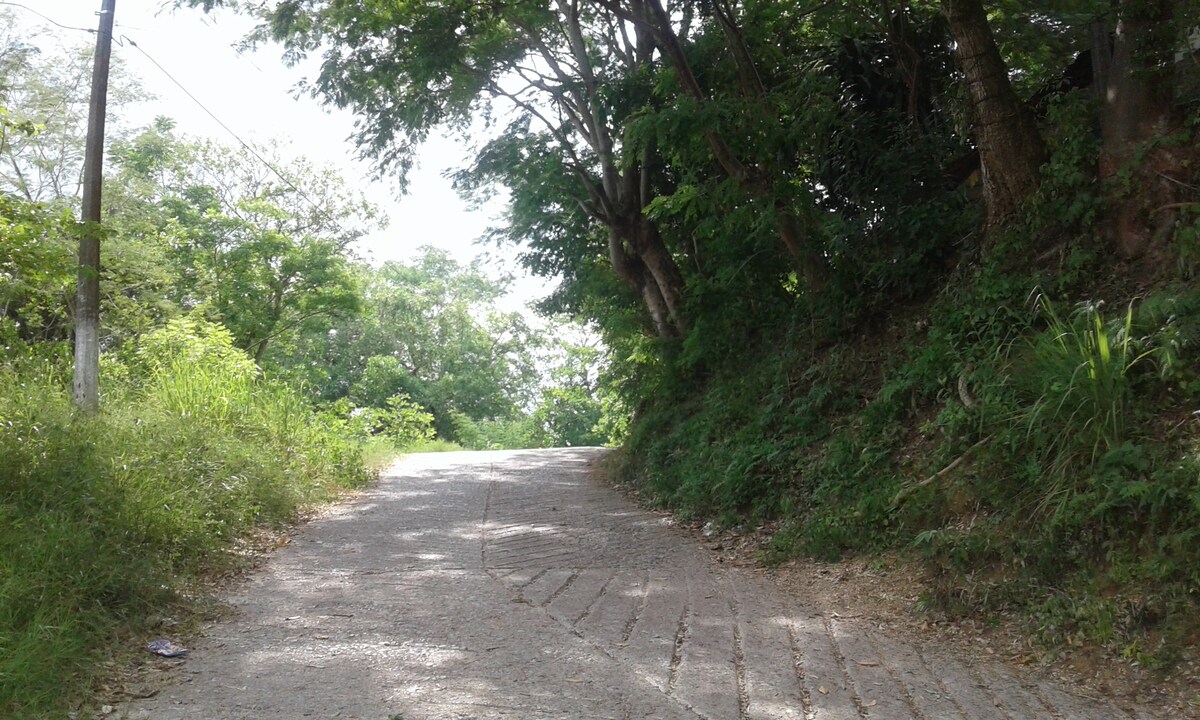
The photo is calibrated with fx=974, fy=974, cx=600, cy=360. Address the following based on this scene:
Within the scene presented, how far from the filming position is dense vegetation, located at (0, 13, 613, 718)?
5695mm

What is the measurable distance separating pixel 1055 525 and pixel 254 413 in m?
9.34

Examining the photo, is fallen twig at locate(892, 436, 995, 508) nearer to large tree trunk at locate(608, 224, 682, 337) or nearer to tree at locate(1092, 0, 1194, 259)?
tree at locate(1092, 0, 1194, 259)

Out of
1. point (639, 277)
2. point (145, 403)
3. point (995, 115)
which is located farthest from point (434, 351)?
point (995, 115)

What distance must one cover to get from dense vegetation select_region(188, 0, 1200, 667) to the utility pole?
3137mm

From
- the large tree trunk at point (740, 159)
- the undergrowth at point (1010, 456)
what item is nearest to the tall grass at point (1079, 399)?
the undergrowth at point (1010, 456)

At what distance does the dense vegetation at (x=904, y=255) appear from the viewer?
6.19 m

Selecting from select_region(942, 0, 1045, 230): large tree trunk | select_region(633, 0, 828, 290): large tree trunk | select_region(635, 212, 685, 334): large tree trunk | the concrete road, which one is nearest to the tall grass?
the concrete road

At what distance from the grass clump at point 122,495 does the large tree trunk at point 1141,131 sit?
7.96 m

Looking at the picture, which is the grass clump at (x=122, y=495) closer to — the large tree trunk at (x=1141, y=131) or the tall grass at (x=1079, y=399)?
the tall grass at (x=1079, y=399)

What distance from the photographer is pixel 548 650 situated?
5.70 metres

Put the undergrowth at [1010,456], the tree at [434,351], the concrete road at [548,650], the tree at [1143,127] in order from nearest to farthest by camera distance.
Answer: the concrete road at [548,650]
the undergrowth at [1010,456]
the tree at [1143,127]
the tree at [434,351]

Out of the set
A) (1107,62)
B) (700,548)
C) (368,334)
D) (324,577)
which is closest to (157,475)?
(324,577)

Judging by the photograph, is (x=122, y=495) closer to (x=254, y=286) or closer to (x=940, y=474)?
(x=940, y=474)

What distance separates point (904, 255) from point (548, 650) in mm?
6500
